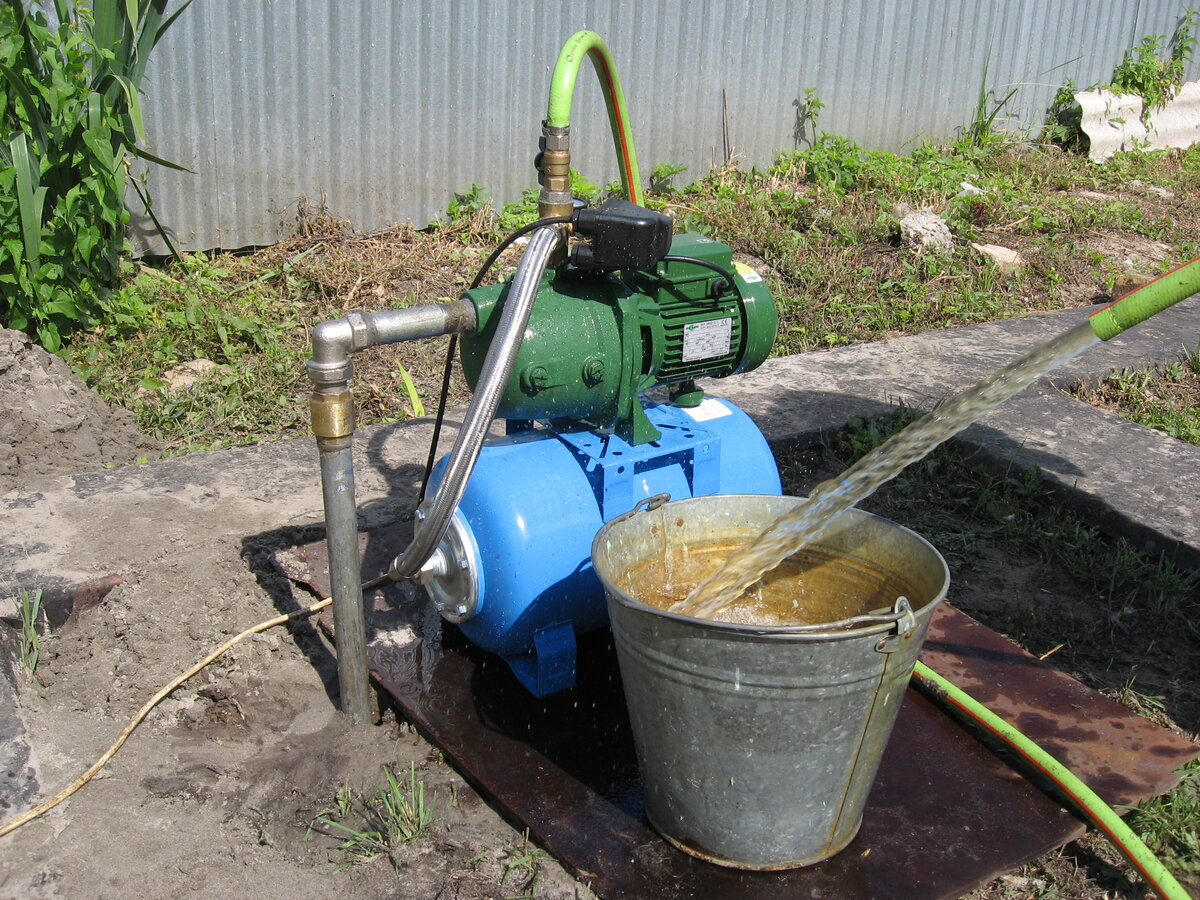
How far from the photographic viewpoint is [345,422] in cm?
202

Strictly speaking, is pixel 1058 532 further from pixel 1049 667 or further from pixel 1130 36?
pixel 1130 36

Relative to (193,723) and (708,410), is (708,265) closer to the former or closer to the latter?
(708,410)

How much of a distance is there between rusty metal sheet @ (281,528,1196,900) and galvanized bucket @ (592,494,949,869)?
73 millimetres

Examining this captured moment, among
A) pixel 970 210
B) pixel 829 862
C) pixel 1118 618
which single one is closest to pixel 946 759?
pixel 829 862

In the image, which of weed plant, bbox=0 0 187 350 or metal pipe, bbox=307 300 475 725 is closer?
metal pipe, bbox=307 300 475 725

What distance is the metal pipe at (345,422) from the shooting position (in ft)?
6.49

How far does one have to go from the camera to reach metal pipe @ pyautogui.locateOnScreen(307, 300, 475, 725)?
1978mm

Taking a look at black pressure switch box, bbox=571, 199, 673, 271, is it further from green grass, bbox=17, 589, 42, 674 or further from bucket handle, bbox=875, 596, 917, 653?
green grass, bbox=17, 589, 42, 674

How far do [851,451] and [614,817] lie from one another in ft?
5.67

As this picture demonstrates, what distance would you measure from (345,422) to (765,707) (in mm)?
904

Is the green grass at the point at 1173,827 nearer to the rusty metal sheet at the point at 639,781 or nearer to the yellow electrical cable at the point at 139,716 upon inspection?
the rusty metal sheet at the point at 639,781

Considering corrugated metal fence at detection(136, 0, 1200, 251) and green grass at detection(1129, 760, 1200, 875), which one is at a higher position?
corrugated metal fence at detection(136, 0, 1200, 251)

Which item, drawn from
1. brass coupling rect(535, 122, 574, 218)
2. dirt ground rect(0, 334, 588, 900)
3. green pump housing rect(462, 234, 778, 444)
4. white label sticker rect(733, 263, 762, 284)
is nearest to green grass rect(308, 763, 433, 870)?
dirt ground rect(0, 334, 588, 900)

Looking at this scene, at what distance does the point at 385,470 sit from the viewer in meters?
3.10
